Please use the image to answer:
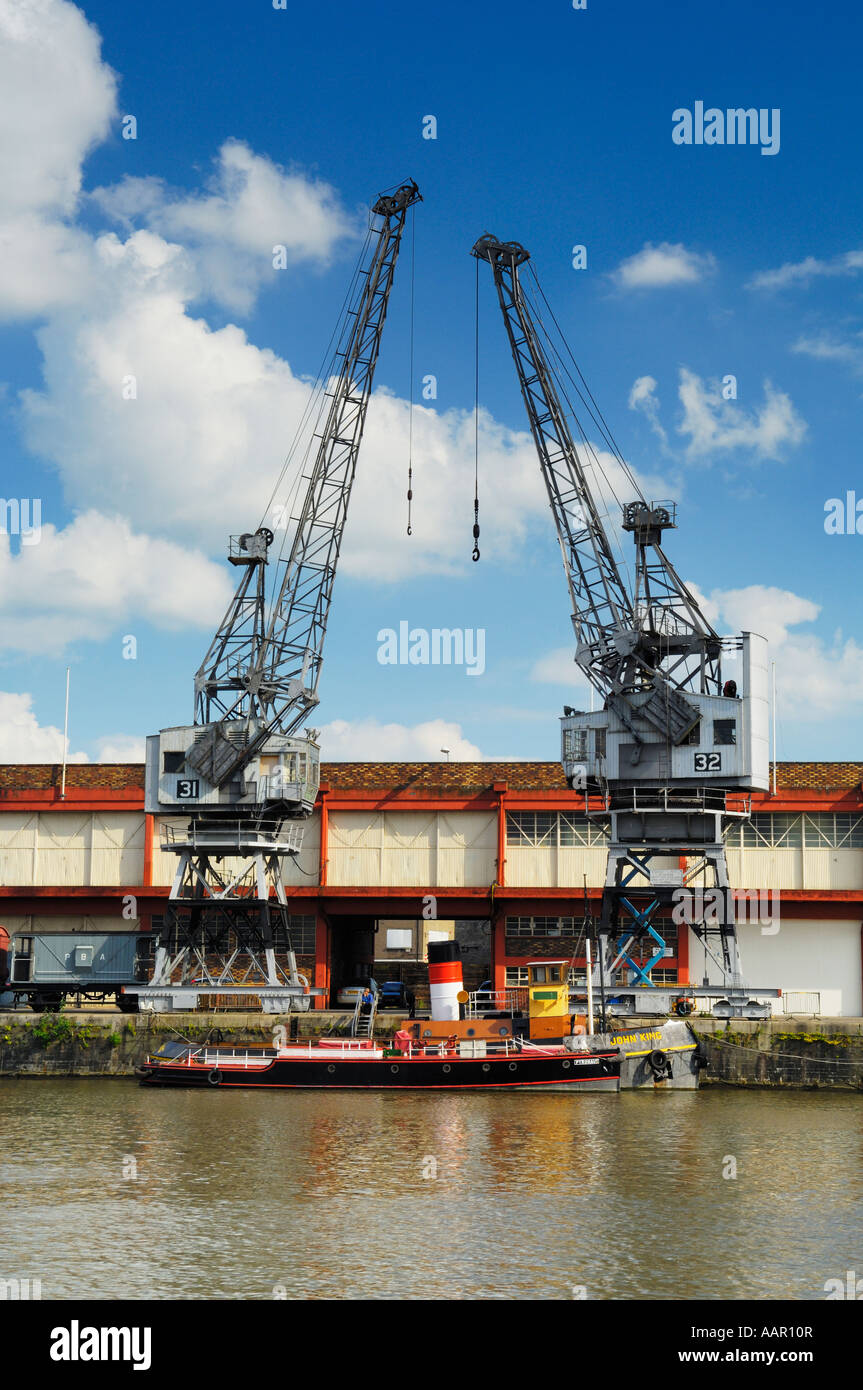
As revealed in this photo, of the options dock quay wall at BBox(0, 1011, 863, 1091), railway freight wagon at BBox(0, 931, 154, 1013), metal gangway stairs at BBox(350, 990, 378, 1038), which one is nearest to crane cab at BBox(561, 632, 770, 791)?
dock quay wall at BBox(0, 1011, 863, 1091)

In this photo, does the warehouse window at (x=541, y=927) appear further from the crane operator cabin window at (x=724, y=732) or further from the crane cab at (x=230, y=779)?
the crane operator cabin window at (x=724, y=732)

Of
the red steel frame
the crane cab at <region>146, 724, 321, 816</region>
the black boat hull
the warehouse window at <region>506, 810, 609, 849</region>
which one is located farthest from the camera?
the warehouse window at <region>506, 810, 609, 849</region>

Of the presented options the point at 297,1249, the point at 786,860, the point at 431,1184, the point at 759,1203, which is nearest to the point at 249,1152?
→ the point at 431,1184

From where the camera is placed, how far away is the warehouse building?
64.2m

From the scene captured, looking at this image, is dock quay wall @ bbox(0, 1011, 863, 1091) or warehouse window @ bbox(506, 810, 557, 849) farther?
warehouse window @ bbox(506, 810, 557, 849)

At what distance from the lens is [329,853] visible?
2670 inches

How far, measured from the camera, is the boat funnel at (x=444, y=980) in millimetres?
50750


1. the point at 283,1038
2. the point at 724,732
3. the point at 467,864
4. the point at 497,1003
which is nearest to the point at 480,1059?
the point at 283,1038

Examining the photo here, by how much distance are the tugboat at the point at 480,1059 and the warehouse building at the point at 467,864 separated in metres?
14.6

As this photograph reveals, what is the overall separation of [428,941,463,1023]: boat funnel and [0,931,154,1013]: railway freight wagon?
54.8ft

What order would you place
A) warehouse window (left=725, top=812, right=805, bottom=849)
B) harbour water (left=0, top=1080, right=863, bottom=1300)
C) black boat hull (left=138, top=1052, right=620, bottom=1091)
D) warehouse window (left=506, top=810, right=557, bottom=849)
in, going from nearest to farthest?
harbour water (left=0, top=1080, right=863, bottom=1300) → black boat hull (left=138, top=1052, right=620, bottom=1091) → warehouse window (left=725, top=812, right=805, bottom=849) → warehouse window (left=506, top=810, right=557, bottom=849)

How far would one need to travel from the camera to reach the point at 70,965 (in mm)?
60500

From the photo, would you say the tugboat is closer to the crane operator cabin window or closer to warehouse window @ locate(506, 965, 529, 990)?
the crane operator cabin window
